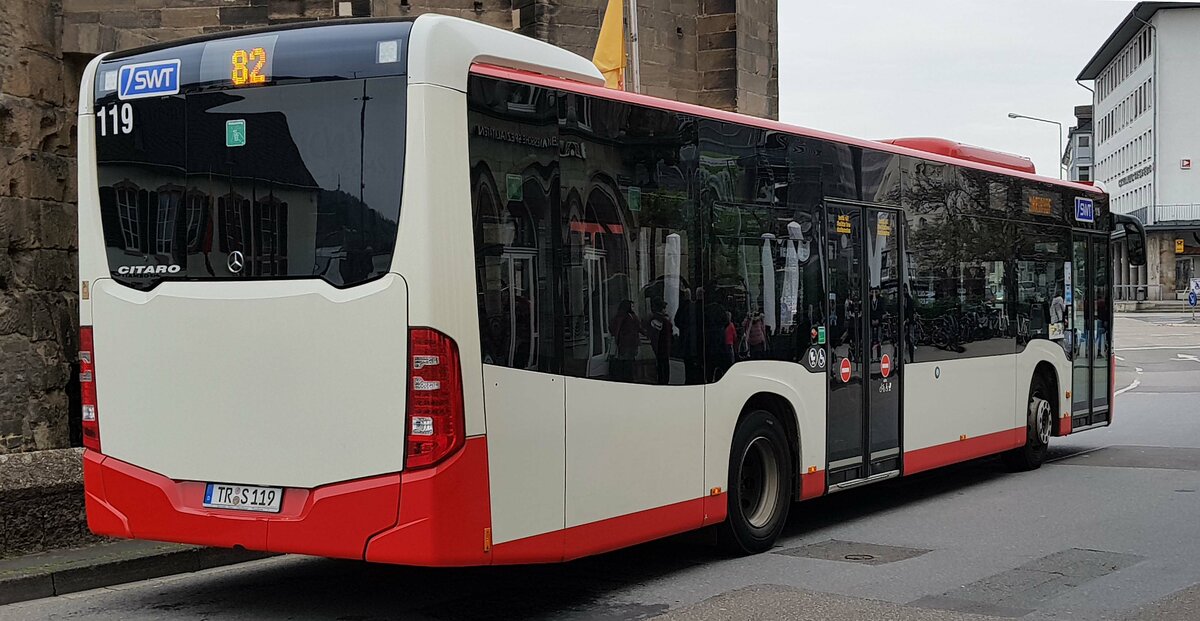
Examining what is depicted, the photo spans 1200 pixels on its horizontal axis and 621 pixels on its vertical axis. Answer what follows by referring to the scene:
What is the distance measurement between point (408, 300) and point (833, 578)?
11.2ft

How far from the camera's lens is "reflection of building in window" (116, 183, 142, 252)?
283 inches

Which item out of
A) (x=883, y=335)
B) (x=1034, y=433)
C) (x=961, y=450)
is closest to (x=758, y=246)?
(x=883, y=335)

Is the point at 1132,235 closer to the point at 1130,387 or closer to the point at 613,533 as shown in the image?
the point at 613,533

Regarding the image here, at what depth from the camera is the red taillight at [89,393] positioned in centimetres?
738

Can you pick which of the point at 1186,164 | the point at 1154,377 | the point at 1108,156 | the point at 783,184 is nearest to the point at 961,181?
the point at 783,184

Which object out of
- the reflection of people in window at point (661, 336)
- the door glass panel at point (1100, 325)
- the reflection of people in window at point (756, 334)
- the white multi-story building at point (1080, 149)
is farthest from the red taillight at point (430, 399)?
the white multi-story building at point (1080, 149)

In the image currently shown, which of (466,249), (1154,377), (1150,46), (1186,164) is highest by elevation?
(1150,46)

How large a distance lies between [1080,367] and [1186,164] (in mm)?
80494

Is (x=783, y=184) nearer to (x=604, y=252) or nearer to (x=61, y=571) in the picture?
(x=604, y=252)

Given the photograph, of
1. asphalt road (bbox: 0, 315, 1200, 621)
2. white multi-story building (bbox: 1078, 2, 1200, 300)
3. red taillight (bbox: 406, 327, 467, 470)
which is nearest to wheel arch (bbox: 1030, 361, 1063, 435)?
asphalt road (bbox: 0, 315, 1200, 621)

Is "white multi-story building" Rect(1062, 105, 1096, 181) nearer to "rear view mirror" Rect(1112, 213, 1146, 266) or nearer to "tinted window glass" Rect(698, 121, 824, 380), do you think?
"rear view mirror" Rect(1112, 213, 1146, 266)

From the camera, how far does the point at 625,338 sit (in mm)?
7801

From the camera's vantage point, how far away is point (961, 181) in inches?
487

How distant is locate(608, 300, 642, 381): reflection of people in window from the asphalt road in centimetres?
126
